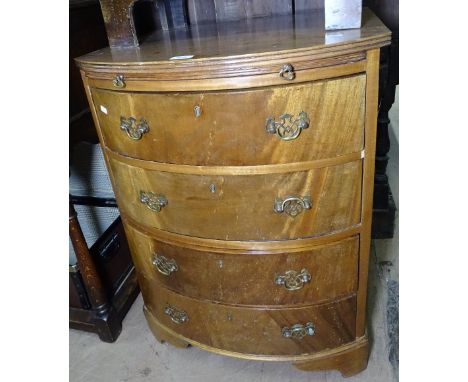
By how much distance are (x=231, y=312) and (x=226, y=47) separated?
29.0 inches

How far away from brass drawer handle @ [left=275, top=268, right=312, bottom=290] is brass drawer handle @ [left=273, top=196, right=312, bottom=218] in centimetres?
18

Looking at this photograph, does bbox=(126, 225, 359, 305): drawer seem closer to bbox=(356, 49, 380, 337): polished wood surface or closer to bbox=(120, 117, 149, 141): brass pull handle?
bbox=(356, 49, 380, 337): polished wood surface

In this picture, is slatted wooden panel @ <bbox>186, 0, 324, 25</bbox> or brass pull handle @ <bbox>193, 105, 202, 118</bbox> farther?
slatted wooden panel @ <bbox>186, 0, 324, 25</bbox>

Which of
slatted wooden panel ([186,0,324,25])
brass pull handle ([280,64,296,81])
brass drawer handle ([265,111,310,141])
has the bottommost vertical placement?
brass drawer handle ([265,111,310,141])

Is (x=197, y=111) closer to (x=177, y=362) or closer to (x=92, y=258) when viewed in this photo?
(x=92, y=258)

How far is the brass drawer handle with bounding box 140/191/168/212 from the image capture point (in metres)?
1.09

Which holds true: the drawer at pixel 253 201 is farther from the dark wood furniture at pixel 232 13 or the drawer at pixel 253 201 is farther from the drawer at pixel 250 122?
the dark wood furniture at pixel 232 13

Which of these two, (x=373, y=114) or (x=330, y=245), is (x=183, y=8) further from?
(x=330, y=245)

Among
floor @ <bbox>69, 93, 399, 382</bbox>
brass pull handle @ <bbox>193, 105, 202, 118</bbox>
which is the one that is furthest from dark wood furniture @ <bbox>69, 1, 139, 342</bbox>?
brass pull handle @ <bbox>193, 105, 202, 118</bbox>

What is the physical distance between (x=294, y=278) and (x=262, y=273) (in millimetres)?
87

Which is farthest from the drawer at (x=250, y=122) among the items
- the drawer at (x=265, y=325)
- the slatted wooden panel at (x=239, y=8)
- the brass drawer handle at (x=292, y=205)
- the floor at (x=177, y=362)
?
the floor at (x=177, y=362)

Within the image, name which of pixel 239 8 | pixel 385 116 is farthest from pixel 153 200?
pixel 385 116

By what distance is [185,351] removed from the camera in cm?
148

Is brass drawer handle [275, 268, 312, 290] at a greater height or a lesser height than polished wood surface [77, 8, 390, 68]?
lesser
